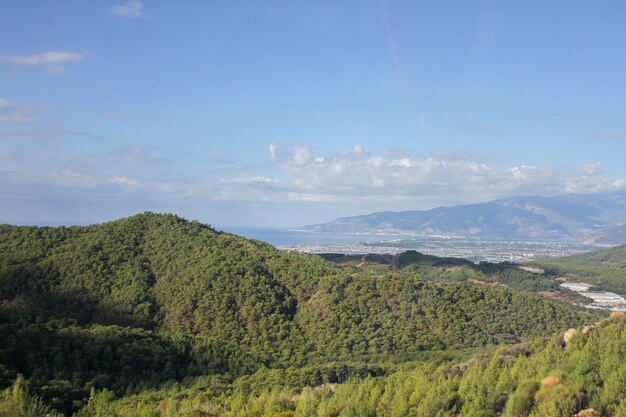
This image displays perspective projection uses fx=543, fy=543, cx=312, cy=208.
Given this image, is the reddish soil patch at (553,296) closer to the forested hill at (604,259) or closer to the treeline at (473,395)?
the treeline at (473,395)

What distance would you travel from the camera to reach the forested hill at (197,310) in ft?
102

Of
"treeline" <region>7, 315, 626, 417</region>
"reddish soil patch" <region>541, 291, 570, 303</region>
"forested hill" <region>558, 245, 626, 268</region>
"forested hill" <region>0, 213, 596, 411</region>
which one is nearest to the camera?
"treeline" <region>7, 315, 626, 417</region>

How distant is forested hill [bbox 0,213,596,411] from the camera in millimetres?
31234

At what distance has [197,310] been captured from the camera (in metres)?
44.2

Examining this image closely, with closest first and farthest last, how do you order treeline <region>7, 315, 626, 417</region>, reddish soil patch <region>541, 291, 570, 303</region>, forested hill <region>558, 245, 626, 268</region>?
treeline <region>7, 315, 626, 417</region> < reddish soil patch <region>541, 291, 570, 303</region> < forested hill <region>558, 245, 626, 268</region>

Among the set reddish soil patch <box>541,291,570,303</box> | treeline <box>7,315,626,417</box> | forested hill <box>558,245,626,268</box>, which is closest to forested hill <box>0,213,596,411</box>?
treeline <box>7,315,626,417</box>

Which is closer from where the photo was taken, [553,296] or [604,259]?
[553,296]

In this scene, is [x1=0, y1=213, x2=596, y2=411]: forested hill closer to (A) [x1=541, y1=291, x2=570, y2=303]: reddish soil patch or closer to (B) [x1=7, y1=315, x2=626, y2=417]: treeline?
(B) [x1=7, y1=315, x2=626, y2=417]: treeline

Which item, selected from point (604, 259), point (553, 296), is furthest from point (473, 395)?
point (604, 259)

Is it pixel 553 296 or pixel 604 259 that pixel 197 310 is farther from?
pixel 604 259

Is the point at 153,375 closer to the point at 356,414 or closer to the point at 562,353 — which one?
the point at 356,414

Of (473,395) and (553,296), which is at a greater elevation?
(473,395)

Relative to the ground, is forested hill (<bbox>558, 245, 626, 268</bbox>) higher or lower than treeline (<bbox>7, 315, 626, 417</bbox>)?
higher

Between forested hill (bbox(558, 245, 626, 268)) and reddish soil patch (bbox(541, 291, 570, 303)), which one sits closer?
reddish soil patch (bbox(541, 291, 570, 303))
